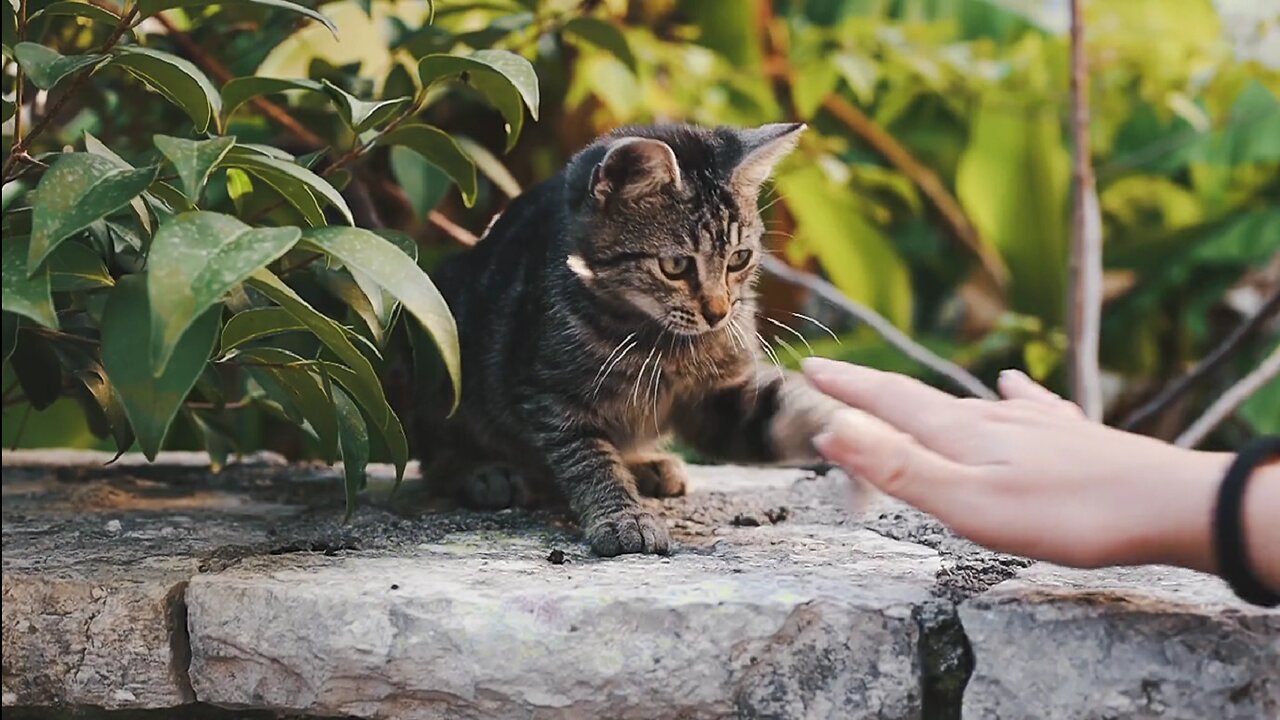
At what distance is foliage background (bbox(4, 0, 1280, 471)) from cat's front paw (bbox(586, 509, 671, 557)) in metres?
1.00

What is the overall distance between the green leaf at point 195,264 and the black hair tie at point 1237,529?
0.87 metres

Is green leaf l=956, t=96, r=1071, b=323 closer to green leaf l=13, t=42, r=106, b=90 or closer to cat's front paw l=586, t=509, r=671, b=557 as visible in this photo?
cat's front paw l=586, t=509, r=671, b=557

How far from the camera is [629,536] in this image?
1587 mm

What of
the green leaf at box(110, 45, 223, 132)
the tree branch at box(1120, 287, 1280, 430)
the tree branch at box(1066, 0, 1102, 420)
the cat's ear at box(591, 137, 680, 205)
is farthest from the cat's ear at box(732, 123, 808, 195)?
the tree branch at box(1120, 287, 1280, 430)

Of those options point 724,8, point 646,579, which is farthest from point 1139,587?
point 724,8

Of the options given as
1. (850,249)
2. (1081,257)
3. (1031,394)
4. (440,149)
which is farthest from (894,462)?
(850,249)

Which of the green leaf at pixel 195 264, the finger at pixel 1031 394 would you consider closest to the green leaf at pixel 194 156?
the green leaf at pixel 195 264

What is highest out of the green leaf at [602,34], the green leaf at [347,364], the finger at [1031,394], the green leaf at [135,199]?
the green leaf at [602,34]

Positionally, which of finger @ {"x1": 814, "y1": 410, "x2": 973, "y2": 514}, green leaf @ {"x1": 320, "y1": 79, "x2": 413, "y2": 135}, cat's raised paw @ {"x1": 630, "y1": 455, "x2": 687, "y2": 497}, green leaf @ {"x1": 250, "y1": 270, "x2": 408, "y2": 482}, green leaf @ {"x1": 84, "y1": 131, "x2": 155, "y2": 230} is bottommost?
cat's raised paw @ {"x1": 630, "y1": 455, "x2": 687, "y2": 497}

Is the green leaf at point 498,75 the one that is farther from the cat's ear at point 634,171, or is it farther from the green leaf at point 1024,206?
the green leaf at point 1024,206

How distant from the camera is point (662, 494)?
2.04 m

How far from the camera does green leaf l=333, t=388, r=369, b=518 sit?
149 cm

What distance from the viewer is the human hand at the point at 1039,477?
1107mm

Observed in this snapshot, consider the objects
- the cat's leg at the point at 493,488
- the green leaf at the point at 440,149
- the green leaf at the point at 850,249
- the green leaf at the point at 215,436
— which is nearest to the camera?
the green leaf at the point at 440,149
